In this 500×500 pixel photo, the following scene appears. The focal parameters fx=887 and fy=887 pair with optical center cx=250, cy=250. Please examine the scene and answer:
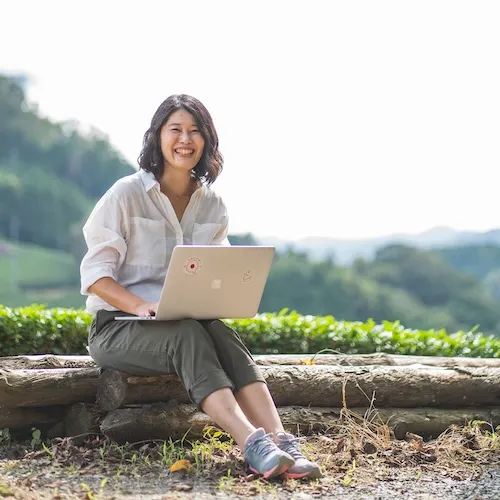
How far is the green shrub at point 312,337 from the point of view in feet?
19.9

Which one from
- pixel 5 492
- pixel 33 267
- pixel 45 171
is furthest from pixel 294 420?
pixel 45 171

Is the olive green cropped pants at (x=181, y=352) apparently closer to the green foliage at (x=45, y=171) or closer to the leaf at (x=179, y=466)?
the leaf at (x=179, y=466)

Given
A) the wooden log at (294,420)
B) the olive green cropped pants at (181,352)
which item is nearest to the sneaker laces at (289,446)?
the olive green cropped pants at (181,352)

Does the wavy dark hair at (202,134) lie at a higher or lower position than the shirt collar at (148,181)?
higher

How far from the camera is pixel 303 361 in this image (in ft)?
16.2

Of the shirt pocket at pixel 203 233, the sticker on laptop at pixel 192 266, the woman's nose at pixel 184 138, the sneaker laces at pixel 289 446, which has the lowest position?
the sneaker laces at pixel 289 446

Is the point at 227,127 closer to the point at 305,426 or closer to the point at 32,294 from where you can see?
the point at 32,294

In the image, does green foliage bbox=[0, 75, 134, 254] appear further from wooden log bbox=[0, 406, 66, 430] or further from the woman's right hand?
the woman's right hand

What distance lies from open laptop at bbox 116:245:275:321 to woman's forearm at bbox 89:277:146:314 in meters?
0.05

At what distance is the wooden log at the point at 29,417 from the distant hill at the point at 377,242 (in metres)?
12.0

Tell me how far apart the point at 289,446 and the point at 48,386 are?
1207 mm

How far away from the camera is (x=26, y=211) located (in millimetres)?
17094

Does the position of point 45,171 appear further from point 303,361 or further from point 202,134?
point 202,134

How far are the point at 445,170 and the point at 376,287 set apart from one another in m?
4.00
